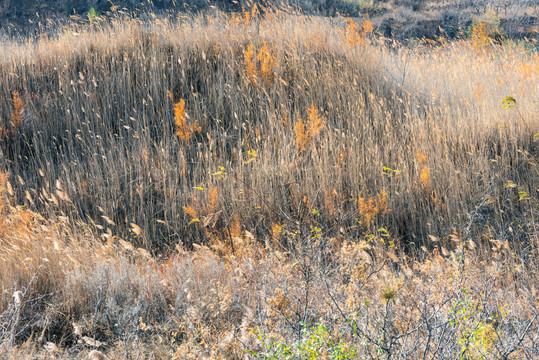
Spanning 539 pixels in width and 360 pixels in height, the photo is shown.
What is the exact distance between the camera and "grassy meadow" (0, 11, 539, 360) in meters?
→ 2.19

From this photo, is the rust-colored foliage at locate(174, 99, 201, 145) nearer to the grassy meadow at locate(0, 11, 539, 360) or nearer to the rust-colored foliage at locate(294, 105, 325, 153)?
the grassy meadow at locate(0, 11, 539, 360)

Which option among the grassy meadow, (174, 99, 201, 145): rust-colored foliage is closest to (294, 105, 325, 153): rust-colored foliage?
the grassy meadow

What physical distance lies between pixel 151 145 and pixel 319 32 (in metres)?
3.14

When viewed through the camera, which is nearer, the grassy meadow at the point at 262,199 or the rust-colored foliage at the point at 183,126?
the grassy meadow at the point at 262,199

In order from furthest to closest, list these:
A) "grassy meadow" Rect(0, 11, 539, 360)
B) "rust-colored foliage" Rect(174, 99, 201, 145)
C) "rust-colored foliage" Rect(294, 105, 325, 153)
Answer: "rust-colored foliage" Rect(174, 99, 201, 145)
"rust-colored foliage" Rect(294, 105, 325, 153)
"grassy meadow" Rect(0, 11, 539, 360)

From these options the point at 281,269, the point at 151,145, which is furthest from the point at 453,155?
the point at 151,145

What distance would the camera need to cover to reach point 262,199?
12.5ft

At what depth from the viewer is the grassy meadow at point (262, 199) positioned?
219cm

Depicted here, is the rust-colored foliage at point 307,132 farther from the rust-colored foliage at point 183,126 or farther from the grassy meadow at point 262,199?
the rust-colored foliage at point 183,126

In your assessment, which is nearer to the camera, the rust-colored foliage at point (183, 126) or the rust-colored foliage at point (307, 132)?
the rust-colored foliage at point (307, 132)

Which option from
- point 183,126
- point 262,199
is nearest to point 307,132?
point 262,199

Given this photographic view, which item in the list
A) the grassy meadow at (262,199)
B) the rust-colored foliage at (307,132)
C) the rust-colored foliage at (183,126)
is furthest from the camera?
the rust-colored foliage at (183,126)

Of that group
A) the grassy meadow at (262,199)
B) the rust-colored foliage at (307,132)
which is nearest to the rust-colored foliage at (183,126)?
the grassy meadow at (262,199)

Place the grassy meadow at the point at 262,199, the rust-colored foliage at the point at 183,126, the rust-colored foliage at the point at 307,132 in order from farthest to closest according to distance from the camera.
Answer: the rust-colored foliage at the point at 183,126
the rust-colored foliage at the point at 307,132
the grassy meadow at the point at 262,199
